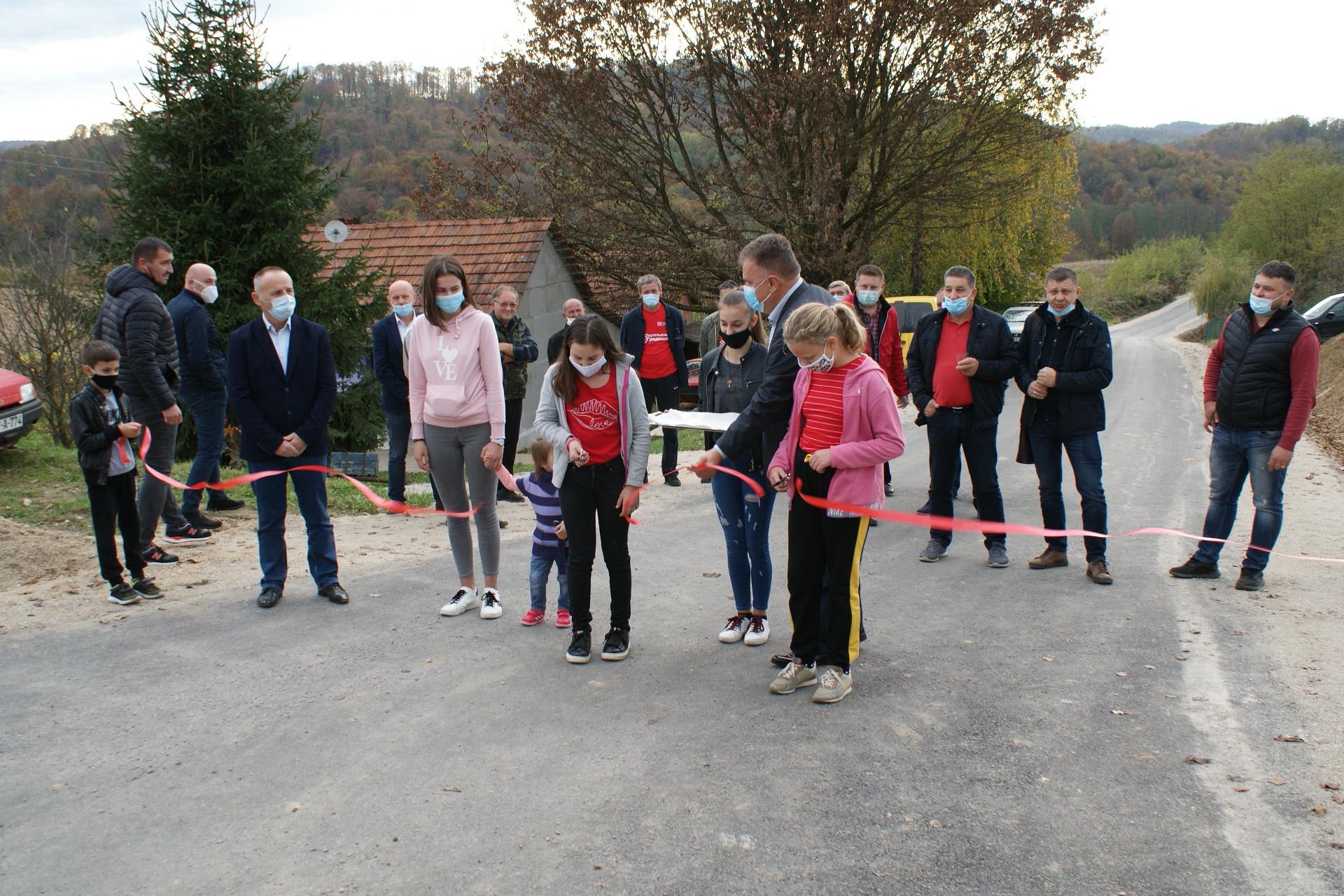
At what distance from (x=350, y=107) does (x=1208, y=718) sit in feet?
219

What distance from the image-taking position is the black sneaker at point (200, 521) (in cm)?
798

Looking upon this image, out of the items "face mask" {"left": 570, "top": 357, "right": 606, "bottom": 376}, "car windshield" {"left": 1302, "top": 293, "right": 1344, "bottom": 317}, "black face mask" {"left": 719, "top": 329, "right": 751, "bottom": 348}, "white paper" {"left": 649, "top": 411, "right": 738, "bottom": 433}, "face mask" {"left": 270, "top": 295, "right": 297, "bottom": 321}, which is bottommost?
"car windshield" {"left": 1302, "top": 293, "right": 1344, "bottom": 317}

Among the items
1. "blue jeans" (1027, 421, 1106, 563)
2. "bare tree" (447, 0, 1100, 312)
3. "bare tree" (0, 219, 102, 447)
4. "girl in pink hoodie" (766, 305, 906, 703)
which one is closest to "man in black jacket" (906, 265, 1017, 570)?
"blue jeans" (1027, 421, 1106, 563)

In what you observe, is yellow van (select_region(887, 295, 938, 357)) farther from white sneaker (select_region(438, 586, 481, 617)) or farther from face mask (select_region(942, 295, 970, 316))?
white sneaker (select_region(438, 586, 481, 617))

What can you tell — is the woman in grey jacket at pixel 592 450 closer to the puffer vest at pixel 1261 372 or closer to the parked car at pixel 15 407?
the puffer vest at pixel 1261 372

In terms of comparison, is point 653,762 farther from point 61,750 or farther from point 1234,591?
point 1234,591

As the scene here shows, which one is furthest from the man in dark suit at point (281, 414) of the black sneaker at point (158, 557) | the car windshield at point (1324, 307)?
the car windshield at point (1324, 307)

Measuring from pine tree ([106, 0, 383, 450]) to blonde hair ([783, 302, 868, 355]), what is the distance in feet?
30.9

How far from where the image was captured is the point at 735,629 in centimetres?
555

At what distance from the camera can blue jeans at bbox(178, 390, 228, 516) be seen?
785 cm

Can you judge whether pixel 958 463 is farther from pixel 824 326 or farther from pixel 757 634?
pixel 824 326

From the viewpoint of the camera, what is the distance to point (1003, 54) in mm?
22797

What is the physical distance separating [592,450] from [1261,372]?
4.44m

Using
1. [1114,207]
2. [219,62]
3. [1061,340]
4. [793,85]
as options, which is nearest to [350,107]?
[793,85]
